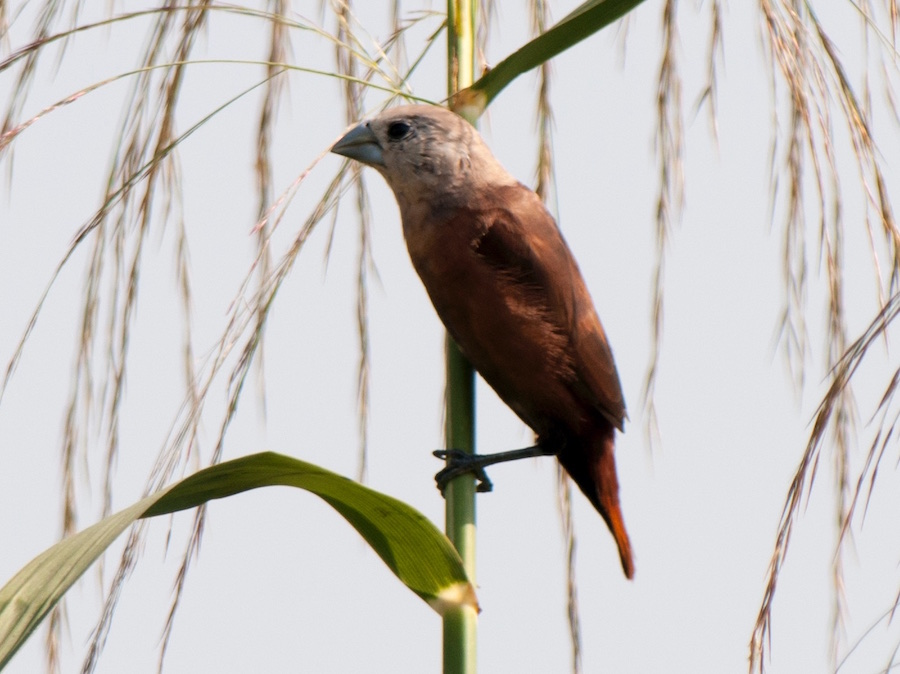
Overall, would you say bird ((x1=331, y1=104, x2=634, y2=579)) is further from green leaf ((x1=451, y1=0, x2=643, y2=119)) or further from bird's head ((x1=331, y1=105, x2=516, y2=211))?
green leaf ((x1=451, y1=0, x2=643, y2=119))

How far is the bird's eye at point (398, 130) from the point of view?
6.63ft

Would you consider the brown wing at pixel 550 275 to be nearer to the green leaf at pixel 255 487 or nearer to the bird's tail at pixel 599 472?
the bird's tail at pixel 599 472

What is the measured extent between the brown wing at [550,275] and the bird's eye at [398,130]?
0.20 meters

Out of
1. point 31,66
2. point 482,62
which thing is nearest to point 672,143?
point 482,62

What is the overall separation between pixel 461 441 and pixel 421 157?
2.55ft

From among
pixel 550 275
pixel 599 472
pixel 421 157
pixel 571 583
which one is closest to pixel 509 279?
pixel 550 275

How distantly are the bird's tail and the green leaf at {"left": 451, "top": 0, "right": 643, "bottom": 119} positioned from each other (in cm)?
83

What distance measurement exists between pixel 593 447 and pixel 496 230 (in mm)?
443

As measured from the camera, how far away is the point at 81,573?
0.91m

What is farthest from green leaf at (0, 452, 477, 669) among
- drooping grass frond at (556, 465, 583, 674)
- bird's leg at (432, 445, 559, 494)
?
drooping grass frond at (556, 465, 583, 674)

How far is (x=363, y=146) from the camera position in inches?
77.5

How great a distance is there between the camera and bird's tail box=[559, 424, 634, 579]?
2.07 metres

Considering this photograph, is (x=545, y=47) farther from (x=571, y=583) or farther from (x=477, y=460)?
(x=571, y=583)

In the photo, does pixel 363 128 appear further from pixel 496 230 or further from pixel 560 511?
pixel 560 511
